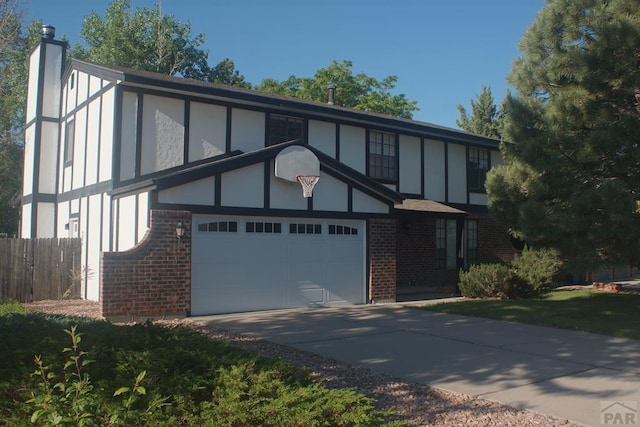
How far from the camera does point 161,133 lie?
14359 mm

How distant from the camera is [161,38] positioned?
35000mm

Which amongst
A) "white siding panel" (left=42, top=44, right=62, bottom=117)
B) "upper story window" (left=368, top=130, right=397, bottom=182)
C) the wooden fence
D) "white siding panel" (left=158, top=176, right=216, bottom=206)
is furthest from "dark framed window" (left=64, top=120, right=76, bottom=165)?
"upper story window" (left=368, top=130, right=397, bottom=182)

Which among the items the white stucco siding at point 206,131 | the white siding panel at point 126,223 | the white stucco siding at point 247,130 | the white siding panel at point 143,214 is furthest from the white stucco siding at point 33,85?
the white siding panel at point 143,214

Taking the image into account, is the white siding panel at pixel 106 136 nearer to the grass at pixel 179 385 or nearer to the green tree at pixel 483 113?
the grass at pixel 179 385

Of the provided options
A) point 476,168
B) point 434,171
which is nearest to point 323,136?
point 434,171

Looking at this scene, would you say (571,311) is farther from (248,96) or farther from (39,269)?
(39,269)

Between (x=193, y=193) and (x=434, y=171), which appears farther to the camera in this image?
(x=434, y=171)

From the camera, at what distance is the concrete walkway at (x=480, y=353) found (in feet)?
20.9

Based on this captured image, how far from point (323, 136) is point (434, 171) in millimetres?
4831

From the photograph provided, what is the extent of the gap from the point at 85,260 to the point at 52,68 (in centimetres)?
729

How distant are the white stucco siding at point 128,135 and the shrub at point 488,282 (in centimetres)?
980

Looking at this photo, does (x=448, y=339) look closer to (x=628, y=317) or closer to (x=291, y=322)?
(x=291, y=322)

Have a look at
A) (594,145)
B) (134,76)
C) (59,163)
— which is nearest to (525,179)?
(594,145)

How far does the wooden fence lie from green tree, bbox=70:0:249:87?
20.5m
